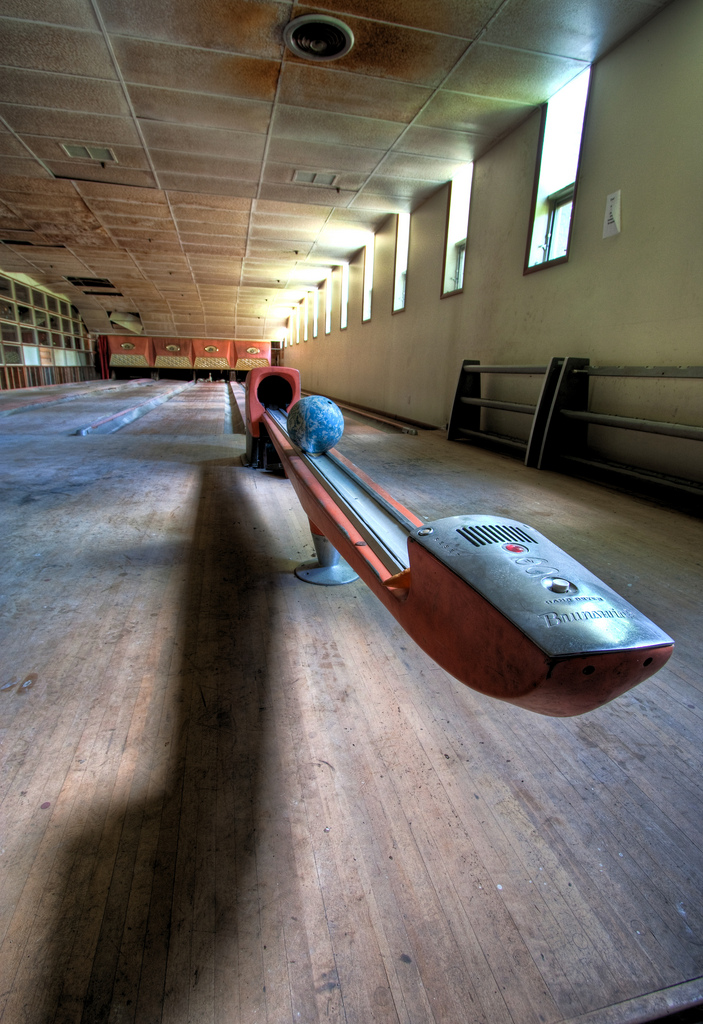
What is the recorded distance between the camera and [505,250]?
482cm

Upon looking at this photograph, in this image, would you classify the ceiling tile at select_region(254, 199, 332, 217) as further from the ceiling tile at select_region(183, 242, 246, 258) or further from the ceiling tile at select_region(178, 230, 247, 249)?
the ceiling tile at select_region(183, 242, 246, 258)

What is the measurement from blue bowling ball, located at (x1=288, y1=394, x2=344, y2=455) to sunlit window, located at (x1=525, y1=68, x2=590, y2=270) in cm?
282

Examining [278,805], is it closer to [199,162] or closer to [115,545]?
[115,545]

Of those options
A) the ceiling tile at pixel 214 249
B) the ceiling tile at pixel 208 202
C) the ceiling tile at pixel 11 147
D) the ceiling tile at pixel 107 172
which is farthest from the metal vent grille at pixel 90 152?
the ceiling tile at pixel 214 249

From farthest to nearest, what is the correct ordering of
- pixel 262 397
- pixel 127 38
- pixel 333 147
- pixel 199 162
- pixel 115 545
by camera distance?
pixel 199 162 → pixel 333 147 → pixel 262 397 → pixel 127 38 → pixel 115 545

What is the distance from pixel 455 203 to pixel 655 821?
6.62 meters

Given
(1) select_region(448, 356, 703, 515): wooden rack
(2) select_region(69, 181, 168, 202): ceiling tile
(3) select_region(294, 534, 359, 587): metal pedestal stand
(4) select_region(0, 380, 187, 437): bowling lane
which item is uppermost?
(2) select_region(69, 181, 168, 202): ceiling tile

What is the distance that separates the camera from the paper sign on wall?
3.39m

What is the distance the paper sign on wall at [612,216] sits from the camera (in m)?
3.39

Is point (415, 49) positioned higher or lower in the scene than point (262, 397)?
higher

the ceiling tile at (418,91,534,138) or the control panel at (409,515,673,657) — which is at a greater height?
the ceiling tile at (418,91,534,138)

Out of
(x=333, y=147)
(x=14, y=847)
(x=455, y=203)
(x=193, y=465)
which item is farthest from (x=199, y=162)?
(x=14, y=847)

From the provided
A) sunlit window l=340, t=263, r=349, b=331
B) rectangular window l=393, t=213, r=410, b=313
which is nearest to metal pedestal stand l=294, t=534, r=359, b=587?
rectangular window l=393, t=213, r=410, b=313

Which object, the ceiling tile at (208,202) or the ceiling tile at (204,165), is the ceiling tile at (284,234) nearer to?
the ceiling tile at (208,202)
